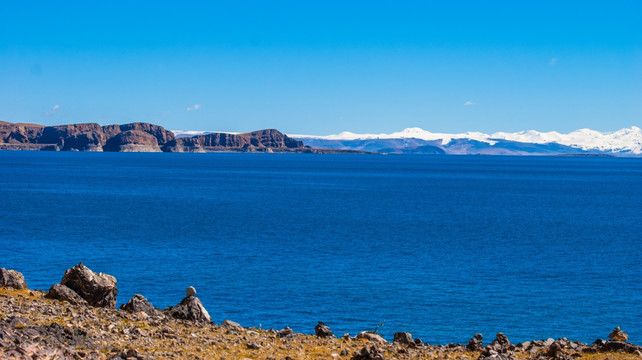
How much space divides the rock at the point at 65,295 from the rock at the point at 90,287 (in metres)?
0.34

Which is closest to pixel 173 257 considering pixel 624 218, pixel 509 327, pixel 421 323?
pixel 421 323

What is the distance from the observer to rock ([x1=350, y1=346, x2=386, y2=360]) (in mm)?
19281

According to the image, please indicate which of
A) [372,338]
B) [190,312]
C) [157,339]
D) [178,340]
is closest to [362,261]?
[190,312]

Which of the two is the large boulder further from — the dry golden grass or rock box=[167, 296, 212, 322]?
the dry golden grass

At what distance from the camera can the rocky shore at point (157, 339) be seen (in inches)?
717

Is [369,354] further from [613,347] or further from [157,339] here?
[613,347]

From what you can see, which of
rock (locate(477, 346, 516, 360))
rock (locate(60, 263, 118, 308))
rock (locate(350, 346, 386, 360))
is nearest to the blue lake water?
rock (locate(60, 263, 118, 308))

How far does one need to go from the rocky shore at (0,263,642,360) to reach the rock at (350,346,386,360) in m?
0.03

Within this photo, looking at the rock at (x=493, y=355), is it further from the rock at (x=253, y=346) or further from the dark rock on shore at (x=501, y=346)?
the rock at (x=253, y=346)

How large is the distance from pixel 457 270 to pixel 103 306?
98.2 ft

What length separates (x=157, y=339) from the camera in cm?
2023

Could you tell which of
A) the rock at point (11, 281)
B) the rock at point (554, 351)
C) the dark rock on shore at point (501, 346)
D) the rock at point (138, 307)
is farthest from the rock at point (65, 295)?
the rock at point (554, 351)

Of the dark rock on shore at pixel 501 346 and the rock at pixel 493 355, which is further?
the dark rock on shore at pixel 501 346

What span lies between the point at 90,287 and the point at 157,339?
6.04m
